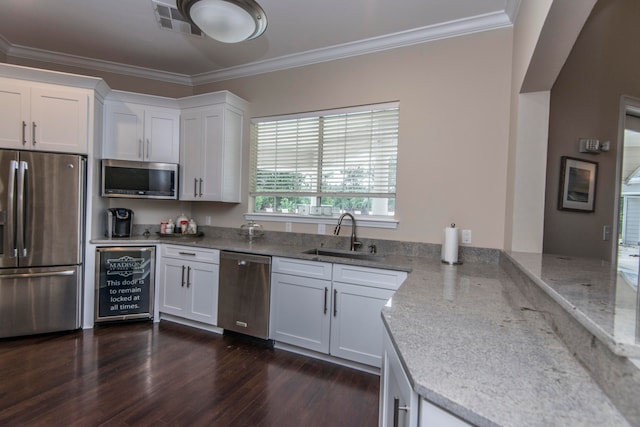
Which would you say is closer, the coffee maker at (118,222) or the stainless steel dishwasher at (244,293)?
the stainless steel dishwasher at (244,293)

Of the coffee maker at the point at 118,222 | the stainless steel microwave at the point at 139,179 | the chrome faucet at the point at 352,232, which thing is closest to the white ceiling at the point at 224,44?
the stainless steel microwave at the point at 139,179

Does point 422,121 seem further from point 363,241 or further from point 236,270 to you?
point 236,270

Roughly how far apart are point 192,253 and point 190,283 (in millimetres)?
307

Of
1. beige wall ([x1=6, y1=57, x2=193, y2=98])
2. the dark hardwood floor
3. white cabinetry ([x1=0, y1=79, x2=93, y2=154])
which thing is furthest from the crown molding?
the dark hardwood floor

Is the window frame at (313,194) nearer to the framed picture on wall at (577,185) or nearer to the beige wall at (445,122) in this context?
the beige wall at (445,122)

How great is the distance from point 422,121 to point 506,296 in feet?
5.61

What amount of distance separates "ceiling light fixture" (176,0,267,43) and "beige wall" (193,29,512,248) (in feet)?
4.27

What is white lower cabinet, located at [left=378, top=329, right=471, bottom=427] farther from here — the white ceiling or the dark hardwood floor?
the white ceiling

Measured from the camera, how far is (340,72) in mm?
3072

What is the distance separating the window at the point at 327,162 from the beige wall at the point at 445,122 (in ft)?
0.43

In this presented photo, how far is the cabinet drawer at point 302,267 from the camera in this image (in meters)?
2.54

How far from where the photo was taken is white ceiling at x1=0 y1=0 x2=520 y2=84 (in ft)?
8.03

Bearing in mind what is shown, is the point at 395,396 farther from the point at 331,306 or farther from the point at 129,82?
the point at 129,82

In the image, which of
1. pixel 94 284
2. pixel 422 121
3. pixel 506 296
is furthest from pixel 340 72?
pixel 94 284
